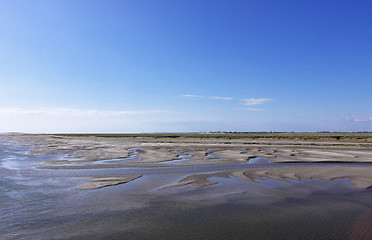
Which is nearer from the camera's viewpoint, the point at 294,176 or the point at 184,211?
the point at 184,211

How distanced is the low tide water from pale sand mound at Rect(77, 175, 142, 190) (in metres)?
0.51

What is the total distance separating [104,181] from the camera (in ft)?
40.1

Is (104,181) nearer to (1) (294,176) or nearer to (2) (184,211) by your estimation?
(2) (184,211)

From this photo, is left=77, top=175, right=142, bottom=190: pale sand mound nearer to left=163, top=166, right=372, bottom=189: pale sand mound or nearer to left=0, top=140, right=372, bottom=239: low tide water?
left=0, top=140, right=372, bottom=239: low tide water

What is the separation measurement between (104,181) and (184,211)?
19.4 feet

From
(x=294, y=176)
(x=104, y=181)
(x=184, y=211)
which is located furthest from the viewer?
(x=294, y=176)

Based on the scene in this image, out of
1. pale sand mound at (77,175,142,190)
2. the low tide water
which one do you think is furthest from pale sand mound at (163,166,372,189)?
pale sand mound at (77,175,142,190)

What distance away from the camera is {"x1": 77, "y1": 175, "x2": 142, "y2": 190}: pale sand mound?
1112cm

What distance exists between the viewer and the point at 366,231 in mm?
6320

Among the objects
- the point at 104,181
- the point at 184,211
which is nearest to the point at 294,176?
the point at 184,211

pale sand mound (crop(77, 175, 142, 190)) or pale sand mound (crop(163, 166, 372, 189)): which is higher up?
pale sand mound (crop(77, 175, 142, 190))

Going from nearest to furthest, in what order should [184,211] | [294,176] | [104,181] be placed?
[184,211] → [104,181] → [294,176]

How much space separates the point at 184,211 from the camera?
788 centimetres

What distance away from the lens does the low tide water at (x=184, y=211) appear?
20.3 ft
